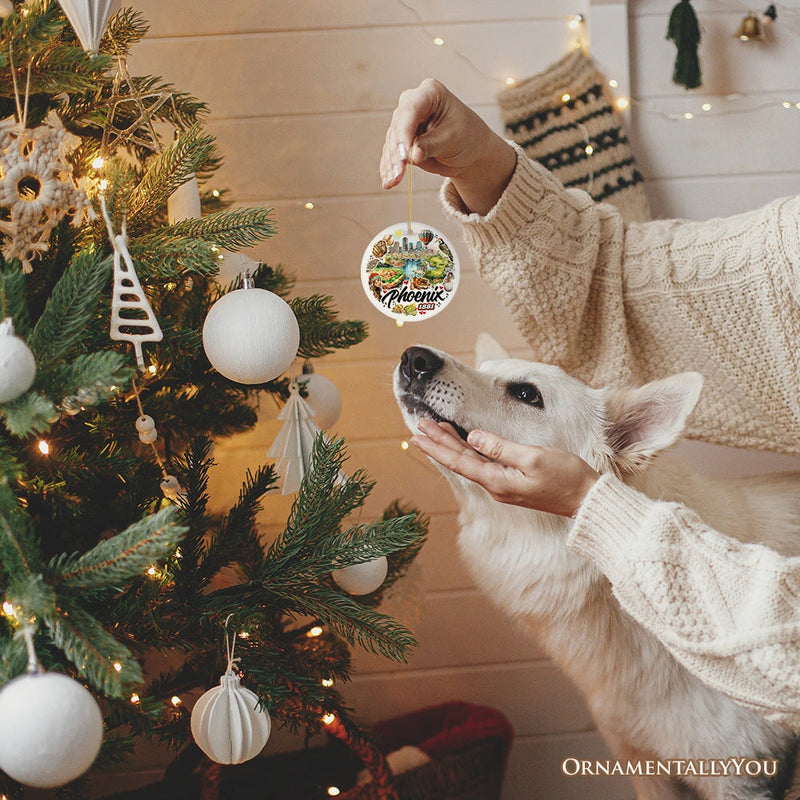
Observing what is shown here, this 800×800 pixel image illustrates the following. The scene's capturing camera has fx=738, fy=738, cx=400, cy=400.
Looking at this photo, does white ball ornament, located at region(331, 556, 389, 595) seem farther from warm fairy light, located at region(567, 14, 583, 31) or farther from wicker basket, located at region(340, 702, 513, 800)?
warm fairy light, located at region(567, 14, 583, 31)

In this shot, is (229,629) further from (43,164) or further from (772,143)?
(772,143)

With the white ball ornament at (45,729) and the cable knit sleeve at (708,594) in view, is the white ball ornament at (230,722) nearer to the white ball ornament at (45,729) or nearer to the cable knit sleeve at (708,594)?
the white ball ornament at (45,729)

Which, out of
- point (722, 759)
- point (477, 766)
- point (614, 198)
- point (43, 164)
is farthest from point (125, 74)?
point (477, 766)

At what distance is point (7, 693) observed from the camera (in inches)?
22.3

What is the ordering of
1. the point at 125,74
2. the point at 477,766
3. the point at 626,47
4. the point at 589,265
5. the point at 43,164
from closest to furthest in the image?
the point at 43,164
the point at 125,74
the point at 589,265
the point at 477,766
the point at 626,47

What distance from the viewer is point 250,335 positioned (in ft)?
2.69

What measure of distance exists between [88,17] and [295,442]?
565 millimetres

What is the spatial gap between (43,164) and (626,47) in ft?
4.04

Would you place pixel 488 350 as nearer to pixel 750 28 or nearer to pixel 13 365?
pixel 13 365

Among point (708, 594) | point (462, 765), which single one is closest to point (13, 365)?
point (708, 594)

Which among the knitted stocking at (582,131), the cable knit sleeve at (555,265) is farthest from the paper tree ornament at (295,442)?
the knitted stocking at (582,131)

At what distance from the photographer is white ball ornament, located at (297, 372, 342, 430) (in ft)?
3.71

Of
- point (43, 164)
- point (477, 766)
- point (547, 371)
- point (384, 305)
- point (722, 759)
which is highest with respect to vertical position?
point (43, 164)

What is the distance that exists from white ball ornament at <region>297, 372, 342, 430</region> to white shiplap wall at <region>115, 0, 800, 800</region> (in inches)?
19.5
